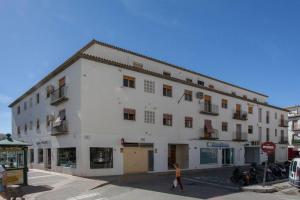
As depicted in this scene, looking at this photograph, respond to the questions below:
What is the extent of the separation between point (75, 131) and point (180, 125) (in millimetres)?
10690

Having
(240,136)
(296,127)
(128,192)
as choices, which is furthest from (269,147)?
(296,127)

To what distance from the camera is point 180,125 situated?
3003 cm

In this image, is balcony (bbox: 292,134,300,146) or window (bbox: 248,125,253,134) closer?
balcony (bbox: 292,134,300,146)

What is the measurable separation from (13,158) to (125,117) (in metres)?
9.17

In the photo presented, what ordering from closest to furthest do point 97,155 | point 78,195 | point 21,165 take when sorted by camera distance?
point 78,195 → point 21,165 → point 97,155

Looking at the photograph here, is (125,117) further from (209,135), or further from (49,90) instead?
(209,135)

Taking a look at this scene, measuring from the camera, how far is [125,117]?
25.2 metres

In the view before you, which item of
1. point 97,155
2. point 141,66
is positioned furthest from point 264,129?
point 97,155

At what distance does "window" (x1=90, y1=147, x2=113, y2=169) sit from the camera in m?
22.8

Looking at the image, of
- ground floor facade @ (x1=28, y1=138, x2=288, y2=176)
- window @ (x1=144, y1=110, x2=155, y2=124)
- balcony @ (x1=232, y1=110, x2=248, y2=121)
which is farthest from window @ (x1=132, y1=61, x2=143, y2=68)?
balcony @ (x1=232, y1=110, x2=248, y2=121)

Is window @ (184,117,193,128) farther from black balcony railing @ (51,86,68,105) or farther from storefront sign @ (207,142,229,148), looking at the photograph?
black balcony railing @ (51,86,68,105)

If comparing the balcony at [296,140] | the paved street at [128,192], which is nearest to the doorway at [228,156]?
the balcony at [296,140]

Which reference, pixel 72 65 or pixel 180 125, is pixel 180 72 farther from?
pixel 72 65

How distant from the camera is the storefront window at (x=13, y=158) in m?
18.1
